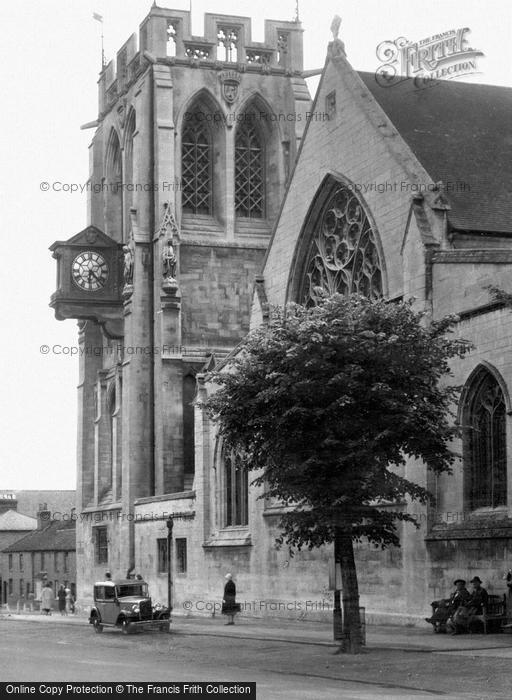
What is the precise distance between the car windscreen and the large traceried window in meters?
8.42

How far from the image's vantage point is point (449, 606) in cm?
3222

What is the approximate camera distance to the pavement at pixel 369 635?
89.1 feet

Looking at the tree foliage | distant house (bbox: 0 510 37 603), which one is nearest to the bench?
the tree foliage

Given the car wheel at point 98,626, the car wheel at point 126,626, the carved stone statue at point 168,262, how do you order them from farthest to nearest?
the carved stone statue at point 168,262, the car wheel at point 98,626, the car wheel at point 126,626

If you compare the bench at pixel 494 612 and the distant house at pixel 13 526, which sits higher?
the distant house at pixel 13 526

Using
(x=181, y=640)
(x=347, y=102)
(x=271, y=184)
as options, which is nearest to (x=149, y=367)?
(x=271, y=184)

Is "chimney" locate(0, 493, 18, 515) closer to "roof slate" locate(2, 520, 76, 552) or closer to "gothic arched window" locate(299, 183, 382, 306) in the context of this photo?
"roof slate" locate(2, 520, 76, 552)

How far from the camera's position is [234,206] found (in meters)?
60.5

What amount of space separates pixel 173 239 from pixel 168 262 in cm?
101

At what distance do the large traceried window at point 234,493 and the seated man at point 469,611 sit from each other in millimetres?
16249

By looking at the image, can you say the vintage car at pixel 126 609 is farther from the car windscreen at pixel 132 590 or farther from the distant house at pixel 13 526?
the distant house at pixel 13 526

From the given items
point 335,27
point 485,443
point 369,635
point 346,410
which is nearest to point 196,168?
point 335,27

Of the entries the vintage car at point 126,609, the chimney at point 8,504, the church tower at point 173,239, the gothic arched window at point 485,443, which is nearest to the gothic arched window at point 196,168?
the church tower at point 173,239

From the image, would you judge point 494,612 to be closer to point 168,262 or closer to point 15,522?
point 168,262
